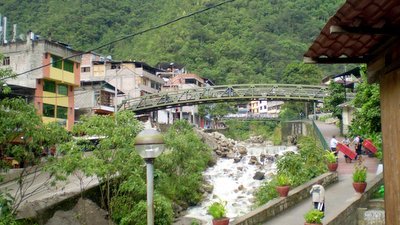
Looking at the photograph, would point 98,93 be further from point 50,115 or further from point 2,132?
point 2,132

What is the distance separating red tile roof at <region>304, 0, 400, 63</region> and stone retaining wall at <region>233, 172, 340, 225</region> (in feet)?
19.8

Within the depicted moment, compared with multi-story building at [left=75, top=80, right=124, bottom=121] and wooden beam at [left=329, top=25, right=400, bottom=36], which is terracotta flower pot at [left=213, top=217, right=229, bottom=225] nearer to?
wooden beam at [left=329, top=25, right=400, bottom=36]

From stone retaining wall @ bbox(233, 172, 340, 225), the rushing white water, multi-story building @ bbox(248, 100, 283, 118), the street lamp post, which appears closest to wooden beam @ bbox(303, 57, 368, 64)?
the street lamp post

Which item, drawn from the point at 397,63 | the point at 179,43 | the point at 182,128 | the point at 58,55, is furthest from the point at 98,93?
the point at 179,43

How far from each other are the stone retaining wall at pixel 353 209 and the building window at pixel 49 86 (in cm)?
2171

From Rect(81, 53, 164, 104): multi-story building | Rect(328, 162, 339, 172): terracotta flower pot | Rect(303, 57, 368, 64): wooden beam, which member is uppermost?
Rect(81, 53, 164, 104): multi-story building

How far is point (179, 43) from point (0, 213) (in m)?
69.4

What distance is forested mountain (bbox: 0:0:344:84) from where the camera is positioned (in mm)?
70500

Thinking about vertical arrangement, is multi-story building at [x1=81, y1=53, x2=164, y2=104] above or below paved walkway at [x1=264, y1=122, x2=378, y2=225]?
above

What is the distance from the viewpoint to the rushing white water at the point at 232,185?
73.4 ft

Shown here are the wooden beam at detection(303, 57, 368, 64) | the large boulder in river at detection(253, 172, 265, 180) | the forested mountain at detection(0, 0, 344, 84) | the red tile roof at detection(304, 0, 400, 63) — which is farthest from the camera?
the forested mountain at detection(0, 0, 344, 84)

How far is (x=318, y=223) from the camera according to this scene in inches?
328

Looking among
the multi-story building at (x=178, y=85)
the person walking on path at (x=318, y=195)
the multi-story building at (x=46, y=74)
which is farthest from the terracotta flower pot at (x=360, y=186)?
the multi-story building at (x=178, y=85)

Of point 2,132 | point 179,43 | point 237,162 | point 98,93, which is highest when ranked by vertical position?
point 179,43
